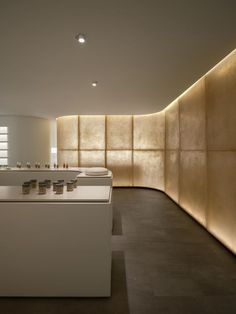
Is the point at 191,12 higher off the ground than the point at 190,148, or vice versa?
the point at 191,12

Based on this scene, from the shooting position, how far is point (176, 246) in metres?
3.35

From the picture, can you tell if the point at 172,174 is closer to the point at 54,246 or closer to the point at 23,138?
the point at 54,246

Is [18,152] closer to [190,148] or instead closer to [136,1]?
[190,148]

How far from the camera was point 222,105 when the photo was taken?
323 centimetres

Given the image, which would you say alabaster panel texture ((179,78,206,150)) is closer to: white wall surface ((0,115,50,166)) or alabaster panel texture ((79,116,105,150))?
alabaster panel texture ((79,116,105,150))

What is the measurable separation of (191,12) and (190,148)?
3090 mm

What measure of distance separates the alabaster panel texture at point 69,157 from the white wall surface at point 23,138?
2.89 ft

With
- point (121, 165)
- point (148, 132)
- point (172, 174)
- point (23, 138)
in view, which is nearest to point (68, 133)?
point (23, 138)

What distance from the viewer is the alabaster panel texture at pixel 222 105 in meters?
2.95

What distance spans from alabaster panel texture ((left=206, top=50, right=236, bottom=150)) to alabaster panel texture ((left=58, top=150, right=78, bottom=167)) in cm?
532

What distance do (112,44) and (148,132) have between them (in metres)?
5.43

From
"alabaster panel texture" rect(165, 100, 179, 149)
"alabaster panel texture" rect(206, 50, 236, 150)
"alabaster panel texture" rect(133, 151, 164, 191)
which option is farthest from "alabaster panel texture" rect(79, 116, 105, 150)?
"alabaster panel texture" rect(206, 50, 236, 150)

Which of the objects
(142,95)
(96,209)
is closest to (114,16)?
(96,209)

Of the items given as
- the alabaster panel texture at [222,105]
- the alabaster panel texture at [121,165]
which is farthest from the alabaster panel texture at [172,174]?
the alabaster panel texture at [222,105]
